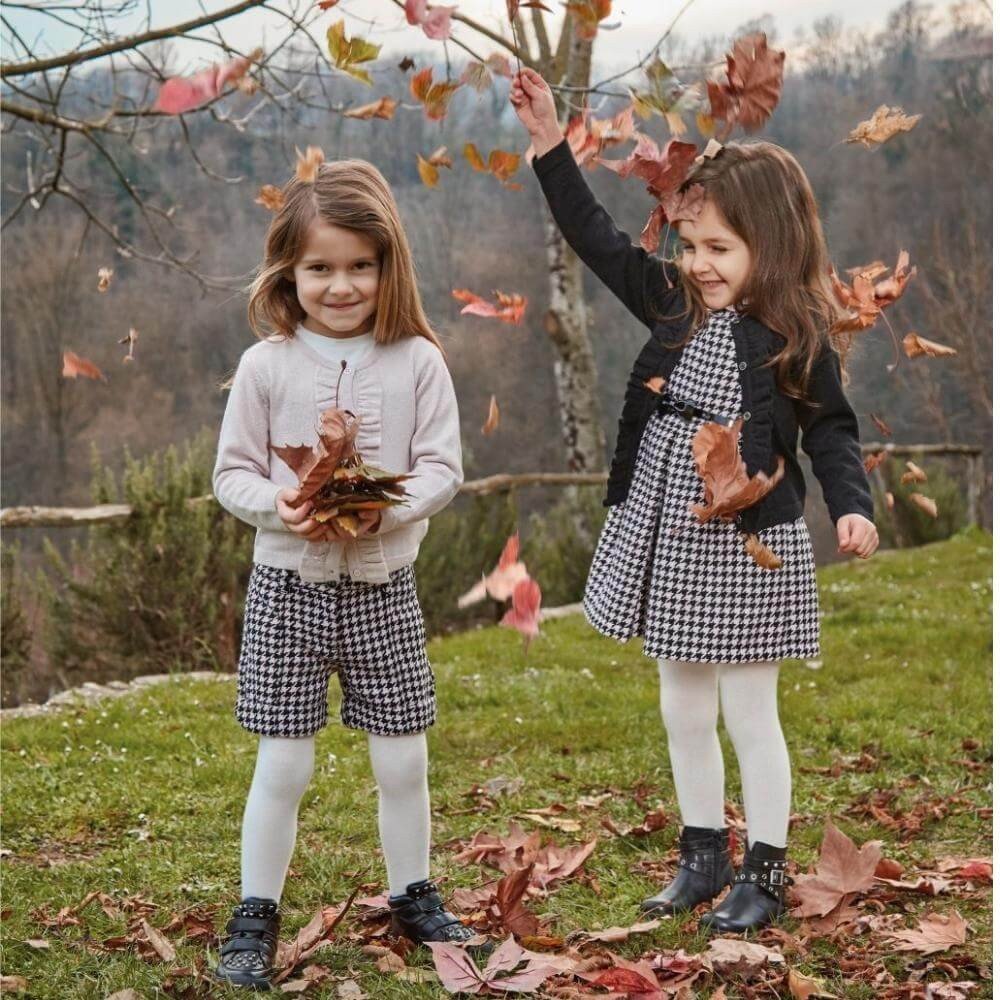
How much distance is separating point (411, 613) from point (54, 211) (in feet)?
56.8

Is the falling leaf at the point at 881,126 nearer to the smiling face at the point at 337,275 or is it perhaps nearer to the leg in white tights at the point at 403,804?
the smiling face at the point at 337,275

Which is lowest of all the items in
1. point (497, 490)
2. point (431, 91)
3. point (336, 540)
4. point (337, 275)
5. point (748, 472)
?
point (497, 490)

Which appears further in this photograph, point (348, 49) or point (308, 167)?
point (308, 167)

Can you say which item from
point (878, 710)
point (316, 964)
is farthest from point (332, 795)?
point (878, 710)

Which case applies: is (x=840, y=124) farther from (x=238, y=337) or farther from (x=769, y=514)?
(x=769, y=514)

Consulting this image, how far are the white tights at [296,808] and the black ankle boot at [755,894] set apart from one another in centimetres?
61

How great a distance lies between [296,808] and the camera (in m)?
2.30

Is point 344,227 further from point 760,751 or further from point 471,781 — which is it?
point 471,781

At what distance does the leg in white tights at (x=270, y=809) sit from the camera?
7.45ft

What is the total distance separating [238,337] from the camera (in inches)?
677

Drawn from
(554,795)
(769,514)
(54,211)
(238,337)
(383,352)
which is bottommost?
(554,795)

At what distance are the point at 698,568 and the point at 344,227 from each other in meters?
0.98

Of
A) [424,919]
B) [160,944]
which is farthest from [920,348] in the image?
[160,944]

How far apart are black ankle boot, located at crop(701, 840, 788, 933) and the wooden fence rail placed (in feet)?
7.69
